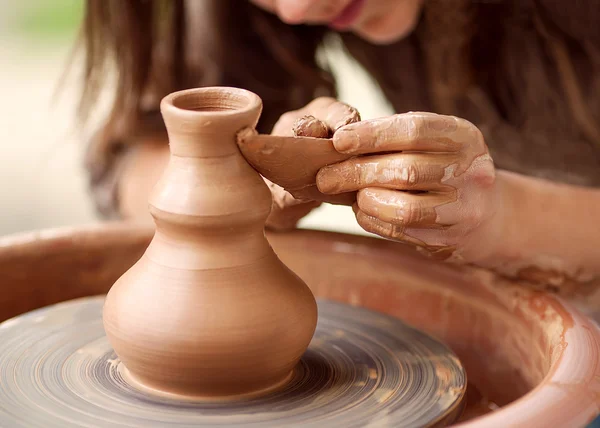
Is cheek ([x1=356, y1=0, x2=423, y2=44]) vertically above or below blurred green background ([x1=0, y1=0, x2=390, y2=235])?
above

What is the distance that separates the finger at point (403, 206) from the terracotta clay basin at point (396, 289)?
259mm

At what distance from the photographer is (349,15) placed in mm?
1445

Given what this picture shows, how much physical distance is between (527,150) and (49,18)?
19.7 ft

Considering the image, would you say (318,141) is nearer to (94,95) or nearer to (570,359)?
(570,359)

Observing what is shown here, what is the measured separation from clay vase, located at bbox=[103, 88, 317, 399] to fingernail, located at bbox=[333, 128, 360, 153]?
0.11 metres

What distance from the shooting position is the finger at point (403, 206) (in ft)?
3.08

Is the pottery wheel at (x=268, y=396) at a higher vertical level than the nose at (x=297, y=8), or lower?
lower

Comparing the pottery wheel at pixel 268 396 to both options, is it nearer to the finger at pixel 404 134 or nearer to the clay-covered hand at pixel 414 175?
the clay-covered hand at pixel 414 175

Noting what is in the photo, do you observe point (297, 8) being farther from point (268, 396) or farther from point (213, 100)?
point (268, 396)

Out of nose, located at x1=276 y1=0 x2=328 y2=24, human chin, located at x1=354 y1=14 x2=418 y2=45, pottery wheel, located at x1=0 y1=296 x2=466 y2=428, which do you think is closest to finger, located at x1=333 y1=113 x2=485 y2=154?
pottery wheel, located at x1=0 y1=296 x2=466 y2=428

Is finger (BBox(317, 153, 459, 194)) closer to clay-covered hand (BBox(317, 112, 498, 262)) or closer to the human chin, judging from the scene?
clay-covered hand (BBox(317, 112, 498, 262))

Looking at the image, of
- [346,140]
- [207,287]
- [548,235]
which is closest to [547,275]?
[548,235]

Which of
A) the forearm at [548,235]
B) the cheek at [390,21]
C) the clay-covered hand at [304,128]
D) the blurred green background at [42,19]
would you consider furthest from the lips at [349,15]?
the blurred green background at [42,19]

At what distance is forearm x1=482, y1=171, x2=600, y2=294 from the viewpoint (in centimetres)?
114
